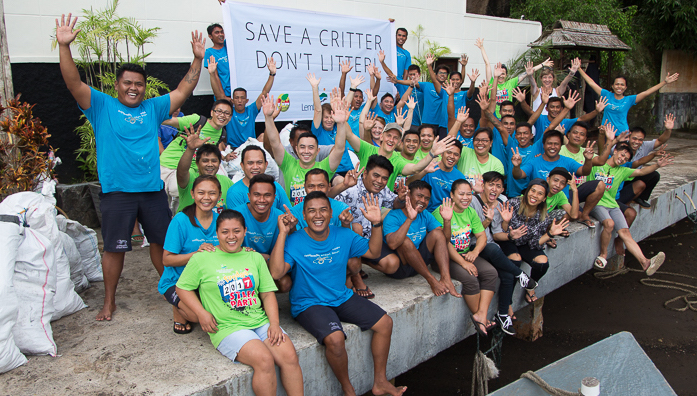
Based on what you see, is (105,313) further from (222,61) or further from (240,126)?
(222,61)

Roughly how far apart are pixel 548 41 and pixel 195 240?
9009 millimetres

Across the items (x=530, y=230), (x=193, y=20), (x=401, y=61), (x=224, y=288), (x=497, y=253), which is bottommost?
(x=497, y=253)

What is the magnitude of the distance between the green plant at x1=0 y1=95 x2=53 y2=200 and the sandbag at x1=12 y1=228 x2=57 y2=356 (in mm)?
760

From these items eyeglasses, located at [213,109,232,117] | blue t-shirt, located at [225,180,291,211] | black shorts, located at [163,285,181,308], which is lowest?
black shorts, located at [163,285,181,308]

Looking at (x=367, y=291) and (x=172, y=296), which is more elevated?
(x=172, y=296)

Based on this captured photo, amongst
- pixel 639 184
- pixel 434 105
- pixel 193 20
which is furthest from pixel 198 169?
pixel 639 184

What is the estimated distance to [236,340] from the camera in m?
2.85

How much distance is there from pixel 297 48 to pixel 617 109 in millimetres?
4851

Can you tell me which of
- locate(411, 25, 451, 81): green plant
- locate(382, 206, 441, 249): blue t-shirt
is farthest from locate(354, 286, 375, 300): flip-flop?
locate(411, 25, 451, 81): green plant

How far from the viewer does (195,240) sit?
3.26 m

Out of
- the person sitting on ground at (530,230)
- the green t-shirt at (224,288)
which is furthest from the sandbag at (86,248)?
the person sitting on ground at (530,230)

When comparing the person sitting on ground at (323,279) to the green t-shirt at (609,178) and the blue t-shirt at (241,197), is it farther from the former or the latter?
the green t-shirt at (609,178)

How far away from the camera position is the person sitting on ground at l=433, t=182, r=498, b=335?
412 cm

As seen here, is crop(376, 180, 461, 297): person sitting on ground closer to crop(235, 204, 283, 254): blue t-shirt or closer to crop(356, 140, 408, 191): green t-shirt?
crop(356, 140, 408, 191): green t-shirt
